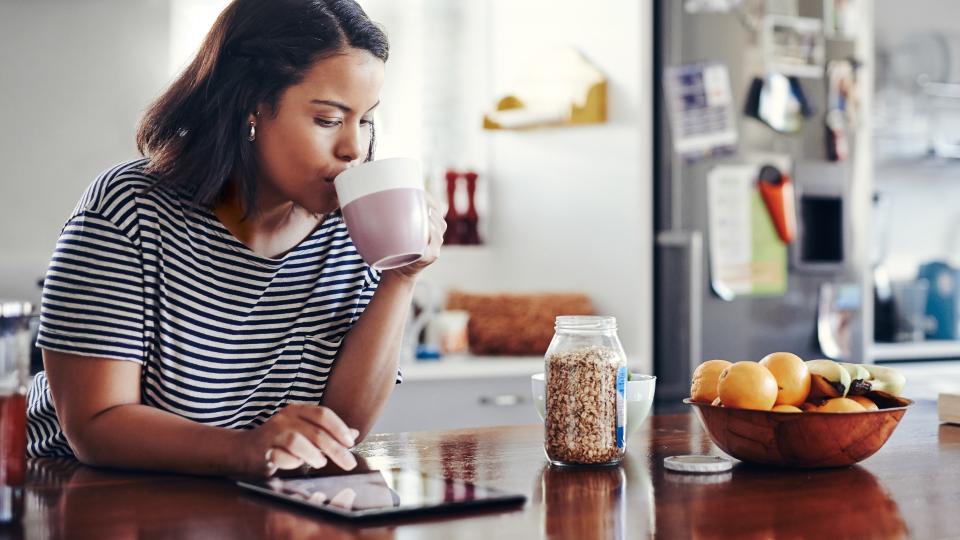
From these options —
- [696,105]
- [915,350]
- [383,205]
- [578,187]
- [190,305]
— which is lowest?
[915,350]

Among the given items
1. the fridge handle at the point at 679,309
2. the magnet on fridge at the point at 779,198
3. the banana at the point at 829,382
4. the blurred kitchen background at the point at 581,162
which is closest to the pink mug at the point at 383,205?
the banana at the point at 829,382

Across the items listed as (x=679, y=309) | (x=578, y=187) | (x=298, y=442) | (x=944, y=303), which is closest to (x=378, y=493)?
(x=298, y=442)

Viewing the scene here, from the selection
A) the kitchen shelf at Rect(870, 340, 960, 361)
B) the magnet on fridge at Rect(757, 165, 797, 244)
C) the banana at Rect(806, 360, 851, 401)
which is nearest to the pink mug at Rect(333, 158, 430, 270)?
the banana at Rect(806, 360, 851, 401)

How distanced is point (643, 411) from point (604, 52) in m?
2.05

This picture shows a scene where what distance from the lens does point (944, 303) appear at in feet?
13.0

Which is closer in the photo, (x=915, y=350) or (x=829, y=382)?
(x=829, y=382)

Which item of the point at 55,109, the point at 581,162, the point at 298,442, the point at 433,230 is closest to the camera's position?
the point at 298,442

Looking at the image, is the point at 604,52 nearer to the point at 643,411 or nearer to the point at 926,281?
the point at 926,281

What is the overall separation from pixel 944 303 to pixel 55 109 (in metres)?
2.88

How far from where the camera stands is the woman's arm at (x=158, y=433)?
3.56ft

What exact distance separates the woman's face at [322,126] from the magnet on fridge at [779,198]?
1895 mm

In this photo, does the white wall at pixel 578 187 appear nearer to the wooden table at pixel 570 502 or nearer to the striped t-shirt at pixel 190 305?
the striped t-shirt at pixel 190 305

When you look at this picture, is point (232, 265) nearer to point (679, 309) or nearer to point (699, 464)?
point (699, 464)

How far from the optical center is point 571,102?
315 cm
